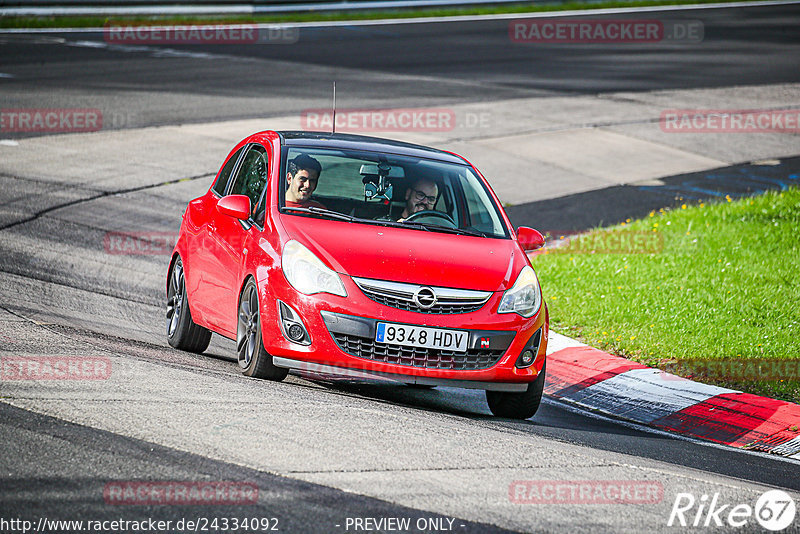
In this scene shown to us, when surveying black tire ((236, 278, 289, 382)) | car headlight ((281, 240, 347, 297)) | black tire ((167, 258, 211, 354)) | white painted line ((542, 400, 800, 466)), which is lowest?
white painted line ((542, 400, 800, 466))

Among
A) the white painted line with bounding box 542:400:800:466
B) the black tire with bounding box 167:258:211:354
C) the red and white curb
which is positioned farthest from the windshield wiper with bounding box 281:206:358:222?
the red and white curb

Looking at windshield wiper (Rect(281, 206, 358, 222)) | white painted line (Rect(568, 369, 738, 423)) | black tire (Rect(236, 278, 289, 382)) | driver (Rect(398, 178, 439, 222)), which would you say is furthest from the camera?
white painted line (Rect(568, 369, 738, 423))

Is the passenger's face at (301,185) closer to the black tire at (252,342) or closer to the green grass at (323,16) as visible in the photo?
the black tire at (252,342)

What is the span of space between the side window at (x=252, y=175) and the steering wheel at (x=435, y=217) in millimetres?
1081

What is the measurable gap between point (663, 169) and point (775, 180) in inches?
67.4

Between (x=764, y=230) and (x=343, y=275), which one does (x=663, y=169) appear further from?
(x=343, y=275)

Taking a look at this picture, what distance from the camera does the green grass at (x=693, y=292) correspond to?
9.28 m

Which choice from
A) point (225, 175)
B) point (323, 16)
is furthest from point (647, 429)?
point (323, 16)

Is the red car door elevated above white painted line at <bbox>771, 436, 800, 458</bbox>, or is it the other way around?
the red car door

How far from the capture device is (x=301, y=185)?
789 centimetres

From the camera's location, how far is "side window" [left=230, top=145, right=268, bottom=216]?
809cm

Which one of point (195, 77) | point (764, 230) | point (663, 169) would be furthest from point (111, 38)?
point (764, 230)

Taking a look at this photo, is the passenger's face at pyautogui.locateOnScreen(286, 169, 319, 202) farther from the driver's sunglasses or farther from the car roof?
the driver's sunglasses

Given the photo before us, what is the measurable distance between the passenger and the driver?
64cm
